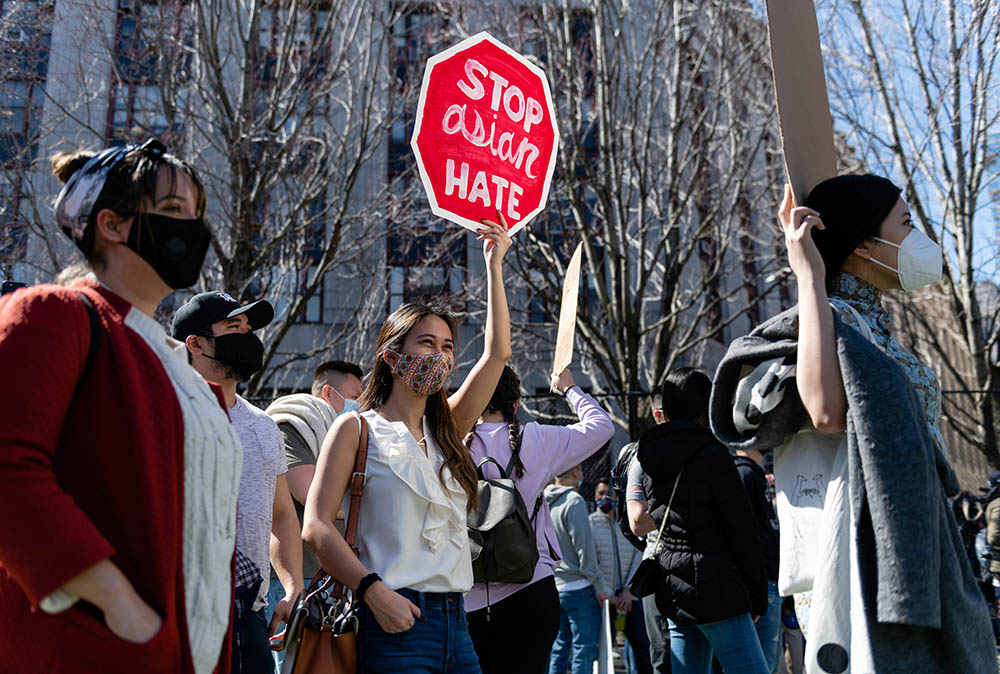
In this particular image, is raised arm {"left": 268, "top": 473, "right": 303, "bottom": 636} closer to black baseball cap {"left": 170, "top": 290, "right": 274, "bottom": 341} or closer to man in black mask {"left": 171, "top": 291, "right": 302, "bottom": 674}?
man in black mask {"left": 171, "top": 291, "right": 302, "bottom": 674}

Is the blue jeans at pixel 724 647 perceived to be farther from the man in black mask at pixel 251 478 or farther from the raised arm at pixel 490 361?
the man in black mask at pixel 251 478

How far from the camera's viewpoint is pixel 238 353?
141 inches

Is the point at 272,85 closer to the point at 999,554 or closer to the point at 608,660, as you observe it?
the point at 608,660

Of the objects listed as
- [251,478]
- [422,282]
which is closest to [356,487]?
[251,478]

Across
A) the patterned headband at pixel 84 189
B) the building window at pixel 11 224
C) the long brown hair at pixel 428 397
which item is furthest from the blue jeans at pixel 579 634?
the building window at pixel 11 224

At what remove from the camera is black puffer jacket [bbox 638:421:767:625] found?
417cm

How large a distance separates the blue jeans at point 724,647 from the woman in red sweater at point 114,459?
2882 mm

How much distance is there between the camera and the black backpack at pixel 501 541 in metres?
3.81

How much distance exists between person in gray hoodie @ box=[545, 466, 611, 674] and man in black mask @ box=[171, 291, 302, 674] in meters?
3.30

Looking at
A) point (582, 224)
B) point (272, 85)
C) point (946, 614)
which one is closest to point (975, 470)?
point (582, 224)

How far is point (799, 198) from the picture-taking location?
2.68m

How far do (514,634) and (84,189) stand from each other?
2.82 m

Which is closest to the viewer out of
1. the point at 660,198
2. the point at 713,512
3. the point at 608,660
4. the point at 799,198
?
the point at 799,198

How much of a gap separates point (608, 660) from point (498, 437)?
10.5ft
